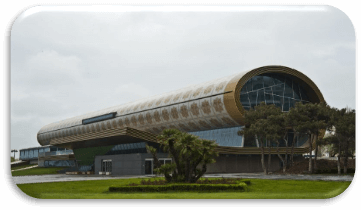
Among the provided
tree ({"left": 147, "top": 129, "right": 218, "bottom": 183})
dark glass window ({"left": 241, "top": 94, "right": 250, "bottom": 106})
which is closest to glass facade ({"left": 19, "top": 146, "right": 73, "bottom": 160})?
dark glass window ({"left": 241, "top": 94, "right": 250, "bottom": 106})

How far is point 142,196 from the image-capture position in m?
22.4

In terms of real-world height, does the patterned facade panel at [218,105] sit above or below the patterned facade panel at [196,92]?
below

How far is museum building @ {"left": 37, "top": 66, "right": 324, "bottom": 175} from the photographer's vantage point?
53.8 meters

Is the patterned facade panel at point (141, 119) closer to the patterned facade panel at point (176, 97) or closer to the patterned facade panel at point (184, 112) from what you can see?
the patterned facade panel at point (176, 97)

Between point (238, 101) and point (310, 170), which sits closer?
point (310, 170)

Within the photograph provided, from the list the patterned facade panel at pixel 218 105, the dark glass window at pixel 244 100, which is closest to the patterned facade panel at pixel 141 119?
the patterned facade panel at pixel 218 105

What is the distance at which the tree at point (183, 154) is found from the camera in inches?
1089

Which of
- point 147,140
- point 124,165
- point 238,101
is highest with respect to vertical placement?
point 238,101

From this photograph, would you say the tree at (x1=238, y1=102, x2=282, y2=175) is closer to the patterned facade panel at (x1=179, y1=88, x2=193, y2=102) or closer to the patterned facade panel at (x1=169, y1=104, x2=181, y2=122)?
the patterned facade panel at (x1=179, y1=88, x2=193, y2=102)

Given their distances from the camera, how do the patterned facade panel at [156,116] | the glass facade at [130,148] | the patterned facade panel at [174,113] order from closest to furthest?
the glass facade at [130,148] → the patterned facade panel at [174,113] → the patterned facade panel at [156,116]

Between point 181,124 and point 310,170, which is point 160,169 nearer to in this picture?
point 310,170

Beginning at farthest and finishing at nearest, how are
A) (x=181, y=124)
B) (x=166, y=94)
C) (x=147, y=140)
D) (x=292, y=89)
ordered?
(x=166, y=94), (x=181, y=124), (x=292, y=89), (x=147, y=140)
